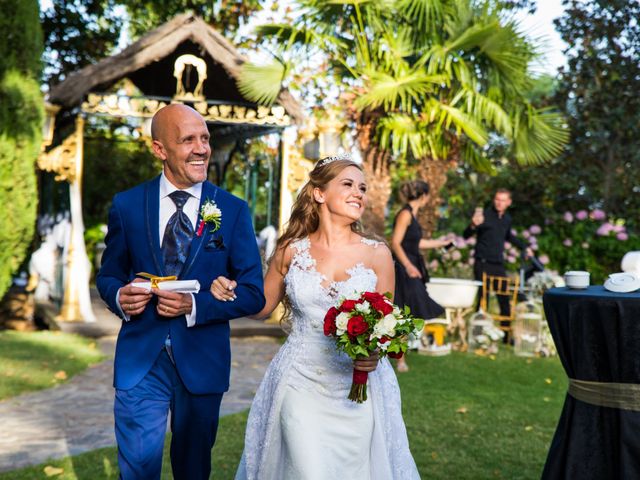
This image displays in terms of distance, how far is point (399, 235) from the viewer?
9.38m

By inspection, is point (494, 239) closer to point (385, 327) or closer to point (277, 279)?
point (277, 279)

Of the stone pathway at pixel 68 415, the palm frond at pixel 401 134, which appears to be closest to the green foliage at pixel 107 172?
the palm frond at pixel 401 134

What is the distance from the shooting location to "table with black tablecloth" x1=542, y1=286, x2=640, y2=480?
150 inches

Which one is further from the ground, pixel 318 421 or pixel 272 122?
pixel 272 122

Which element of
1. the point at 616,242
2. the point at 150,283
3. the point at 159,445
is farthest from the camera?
the point at 616,242

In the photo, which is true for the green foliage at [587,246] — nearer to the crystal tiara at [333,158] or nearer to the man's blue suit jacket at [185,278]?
the crystal tiara at [333,158]

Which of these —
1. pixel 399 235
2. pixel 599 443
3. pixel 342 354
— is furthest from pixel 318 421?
pixel 399 235

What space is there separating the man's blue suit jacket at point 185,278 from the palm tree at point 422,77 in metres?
8.97

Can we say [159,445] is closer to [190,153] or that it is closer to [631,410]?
[190,153]

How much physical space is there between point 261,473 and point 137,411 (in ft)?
2.66

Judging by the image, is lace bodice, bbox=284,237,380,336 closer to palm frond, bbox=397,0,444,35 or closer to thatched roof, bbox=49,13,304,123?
thatched roof, bbox=49,13,304,123

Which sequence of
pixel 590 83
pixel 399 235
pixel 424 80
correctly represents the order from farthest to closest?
pixel 590 83 < pixel 424 80 < pixel 399 235

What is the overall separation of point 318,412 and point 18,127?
8827 millimetres

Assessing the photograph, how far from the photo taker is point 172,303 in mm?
3346
